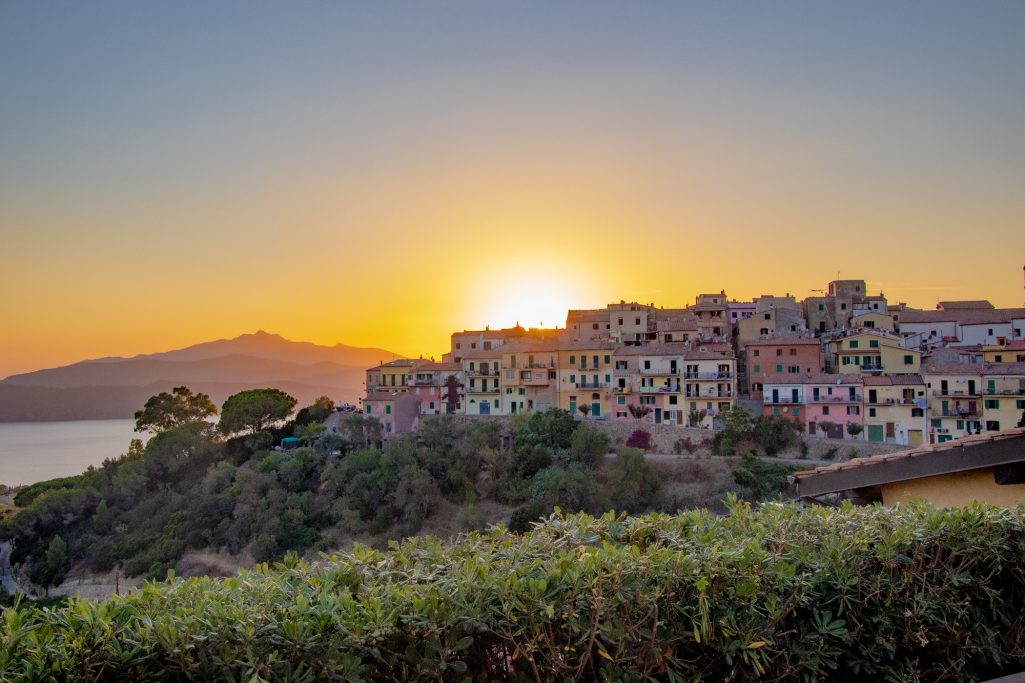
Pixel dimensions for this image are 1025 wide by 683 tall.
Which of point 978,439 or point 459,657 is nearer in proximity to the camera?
point 459,657

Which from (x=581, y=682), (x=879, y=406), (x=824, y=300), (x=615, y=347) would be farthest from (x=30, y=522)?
(x=824, y=300)

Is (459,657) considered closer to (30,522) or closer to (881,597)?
(881,597)

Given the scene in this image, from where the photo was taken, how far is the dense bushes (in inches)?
104

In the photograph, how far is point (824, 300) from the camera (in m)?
48.6

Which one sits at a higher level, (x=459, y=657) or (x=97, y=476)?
(x=459, y=657)

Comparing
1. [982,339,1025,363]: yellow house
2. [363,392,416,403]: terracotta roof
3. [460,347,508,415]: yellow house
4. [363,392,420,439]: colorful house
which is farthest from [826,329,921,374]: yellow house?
[363,392,416,403]: terracotta roof

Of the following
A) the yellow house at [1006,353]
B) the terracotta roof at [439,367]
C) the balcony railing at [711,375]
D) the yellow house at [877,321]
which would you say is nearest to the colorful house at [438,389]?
the terracotta roof at [439,367]

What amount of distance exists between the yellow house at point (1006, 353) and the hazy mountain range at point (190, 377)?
71.7 metres

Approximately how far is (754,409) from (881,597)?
124 ft

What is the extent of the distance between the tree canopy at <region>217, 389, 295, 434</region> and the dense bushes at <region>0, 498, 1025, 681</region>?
4355cm

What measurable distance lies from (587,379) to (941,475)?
36.9 metres

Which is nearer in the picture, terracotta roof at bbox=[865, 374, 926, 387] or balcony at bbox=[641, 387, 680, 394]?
terracotta roof at bbox=[865, 374, 926, 387]

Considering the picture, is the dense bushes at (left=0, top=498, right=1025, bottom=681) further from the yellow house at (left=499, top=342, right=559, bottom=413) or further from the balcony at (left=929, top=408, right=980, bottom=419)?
the yellow house at (left=499, top=342, right=559, bottom=413)

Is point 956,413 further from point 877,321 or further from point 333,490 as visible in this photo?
point 333,490
